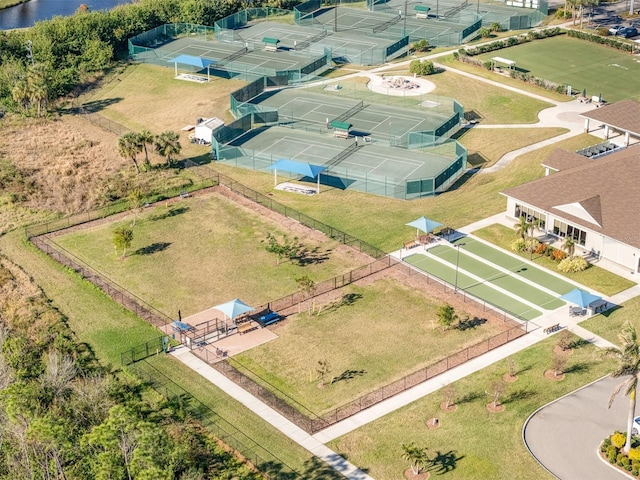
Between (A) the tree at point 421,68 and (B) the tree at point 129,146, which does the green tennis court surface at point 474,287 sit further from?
(A) the tree at point 421,68

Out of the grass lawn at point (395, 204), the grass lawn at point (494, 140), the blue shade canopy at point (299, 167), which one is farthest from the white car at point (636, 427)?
the grass lawn at point (494, 140)

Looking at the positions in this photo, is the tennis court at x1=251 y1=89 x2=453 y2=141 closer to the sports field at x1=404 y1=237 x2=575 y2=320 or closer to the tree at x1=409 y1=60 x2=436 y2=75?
the tree at x1=409 y1=60 x2=436 y2=75

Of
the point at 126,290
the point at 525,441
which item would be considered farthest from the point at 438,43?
the point at 525,441

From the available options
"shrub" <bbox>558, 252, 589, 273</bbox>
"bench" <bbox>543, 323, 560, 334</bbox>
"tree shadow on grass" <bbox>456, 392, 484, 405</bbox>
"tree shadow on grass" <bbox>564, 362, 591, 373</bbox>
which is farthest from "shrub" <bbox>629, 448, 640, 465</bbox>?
"shrub" <bbox>558, 252, 589, 273</bbox>

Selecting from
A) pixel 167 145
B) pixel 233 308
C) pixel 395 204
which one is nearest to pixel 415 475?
pixel 233 308

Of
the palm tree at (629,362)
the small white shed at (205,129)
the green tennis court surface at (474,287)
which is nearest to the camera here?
the palm tree at (629,362)

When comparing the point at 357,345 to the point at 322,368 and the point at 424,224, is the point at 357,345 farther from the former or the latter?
the point at 424,224

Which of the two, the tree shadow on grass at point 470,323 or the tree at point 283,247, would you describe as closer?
the tree shadow on grass at point 470,323
